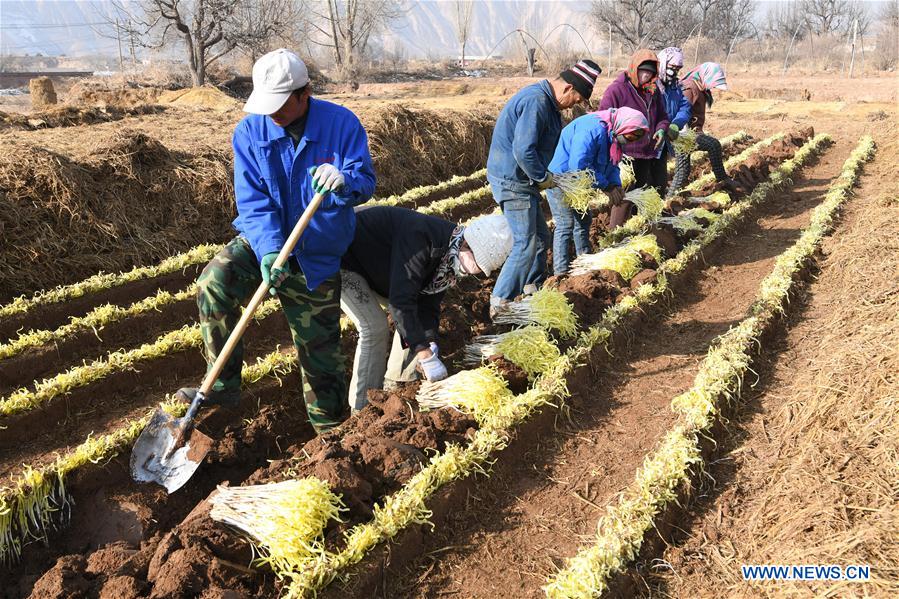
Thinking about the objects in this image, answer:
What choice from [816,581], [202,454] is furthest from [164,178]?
[816,581]

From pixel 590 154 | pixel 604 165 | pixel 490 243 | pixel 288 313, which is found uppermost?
pixel 590 154

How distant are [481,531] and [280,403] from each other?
6.62 ft

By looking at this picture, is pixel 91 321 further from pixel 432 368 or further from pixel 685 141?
pixel 685 141

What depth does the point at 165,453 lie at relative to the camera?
3.95 metres

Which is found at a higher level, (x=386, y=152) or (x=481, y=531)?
(x=386, y=152)

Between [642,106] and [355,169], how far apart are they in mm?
4445

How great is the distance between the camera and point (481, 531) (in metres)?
3.45

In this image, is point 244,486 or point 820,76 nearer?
point 244,486

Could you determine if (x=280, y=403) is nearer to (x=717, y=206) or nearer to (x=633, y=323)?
(x=633, y=323)

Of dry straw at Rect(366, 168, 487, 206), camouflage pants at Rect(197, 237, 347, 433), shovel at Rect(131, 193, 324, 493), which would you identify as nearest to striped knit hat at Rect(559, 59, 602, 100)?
camouflage pants at Rect(197, 237, 347, 433)

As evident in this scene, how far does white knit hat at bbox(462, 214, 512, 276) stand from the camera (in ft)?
12.0

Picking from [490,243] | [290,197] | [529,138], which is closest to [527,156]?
[529,138]

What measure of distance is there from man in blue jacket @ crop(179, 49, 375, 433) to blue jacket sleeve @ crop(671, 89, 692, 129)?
591cm

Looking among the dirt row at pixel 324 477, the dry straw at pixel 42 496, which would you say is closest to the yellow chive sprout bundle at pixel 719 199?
the dirt row at pixel 324 477
